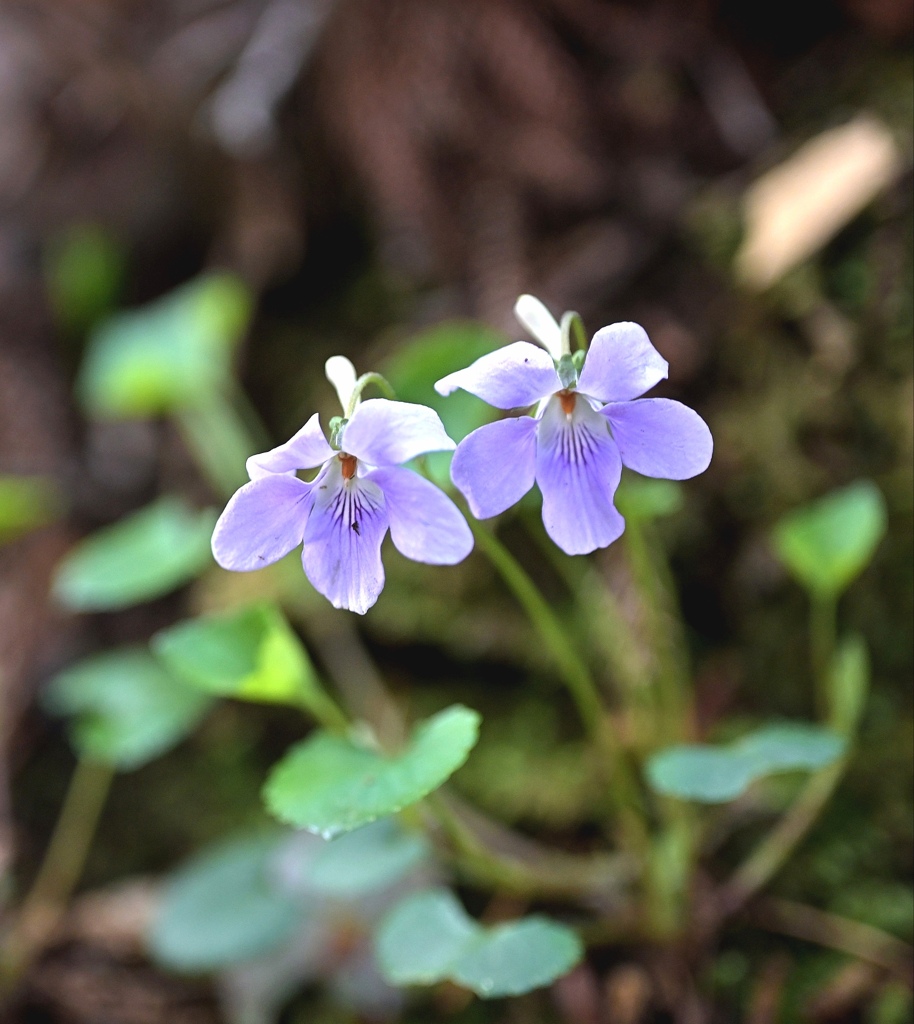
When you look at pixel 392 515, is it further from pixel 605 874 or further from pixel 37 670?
pixel 37 670

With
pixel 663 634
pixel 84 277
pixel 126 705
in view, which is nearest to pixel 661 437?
pixel 663 634

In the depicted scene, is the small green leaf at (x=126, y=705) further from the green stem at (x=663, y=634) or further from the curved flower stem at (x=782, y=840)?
the curved flower stem at (x=782, y=840)

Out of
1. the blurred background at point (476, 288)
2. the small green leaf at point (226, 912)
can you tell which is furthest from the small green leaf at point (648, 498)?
the small green leaf at point (226, 912)

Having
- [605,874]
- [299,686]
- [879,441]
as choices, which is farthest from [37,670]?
[879,441]

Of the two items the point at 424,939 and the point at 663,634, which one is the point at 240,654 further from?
the point at 663,634

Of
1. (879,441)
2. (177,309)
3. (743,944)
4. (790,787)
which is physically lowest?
(743,944)

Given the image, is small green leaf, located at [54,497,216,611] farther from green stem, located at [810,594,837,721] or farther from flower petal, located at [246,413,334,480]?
green stem, located at [810,594,837,721]

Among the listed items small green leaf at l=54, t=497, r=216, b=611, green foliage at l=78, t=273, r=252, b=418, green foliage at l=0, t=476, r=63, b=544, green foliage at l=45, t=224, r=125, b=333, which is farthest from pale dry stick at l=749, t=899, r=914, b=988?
green foliage at l=45, t=224, r=125, b=333
